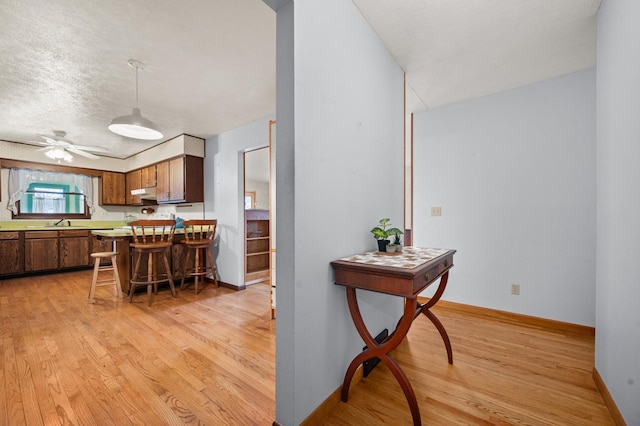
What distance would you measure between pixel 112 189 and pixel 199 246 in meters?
3.68

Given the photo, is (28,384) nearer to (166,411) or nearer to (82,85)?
(166,411)

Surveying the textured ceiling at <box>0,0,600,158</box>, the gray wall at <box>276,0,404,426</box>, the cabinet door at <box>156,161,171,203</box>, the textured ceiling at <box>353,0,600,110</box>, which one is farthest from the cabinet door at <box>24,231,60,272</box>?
the textured ceiling at <box>353,0,600,110</box>

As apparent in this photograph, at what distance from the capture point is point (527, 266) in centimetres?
264

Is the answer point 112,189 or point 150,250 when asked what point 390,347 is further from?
point 112,189

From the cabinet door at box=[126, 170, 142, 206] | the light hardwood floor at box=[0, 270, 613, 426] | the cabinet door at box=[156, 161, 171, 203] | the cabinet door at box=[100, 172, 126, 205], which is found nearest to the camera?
the light hardwood floor at box=[0, 270, 613, 426]

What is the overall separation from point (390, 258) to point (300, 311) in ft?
2.08

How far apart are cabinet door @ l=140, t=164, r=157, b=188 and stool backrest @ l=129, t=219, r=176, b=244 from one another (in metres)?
1.63

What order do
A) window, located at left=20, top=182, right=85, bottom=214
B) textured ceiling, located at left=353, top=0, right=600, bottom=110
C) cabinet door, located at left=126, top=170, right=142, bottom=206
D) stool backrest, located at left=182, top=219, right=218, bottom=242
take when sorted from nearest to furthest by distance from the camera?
textured ceiling, located at left=353, top=0, right=600, bottom=110, stool backrest, located at left=182, top=219, right=218, bottom=242, window, located at left=20, top=182, right=85, bottom=214, cabinet door, located at left=126, top=170, right=142, bottom=206

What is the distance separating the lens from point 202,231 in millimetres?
4098

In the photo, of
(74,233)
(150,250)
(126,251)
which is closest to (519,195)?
(150,250)

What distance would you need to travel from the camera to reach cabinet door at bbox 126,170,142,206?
5570mm

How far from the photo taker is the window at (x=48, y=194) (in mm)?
5004

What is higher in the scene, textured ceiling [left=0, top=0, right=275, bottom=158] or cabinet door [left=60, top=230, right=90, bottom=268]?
textured ceiling [left=0, top=0, right=275, bottom=158]

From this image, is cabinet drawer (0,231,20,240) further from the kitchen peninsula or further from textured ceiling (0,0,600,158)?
textured ceiling (0,0,600,158)
